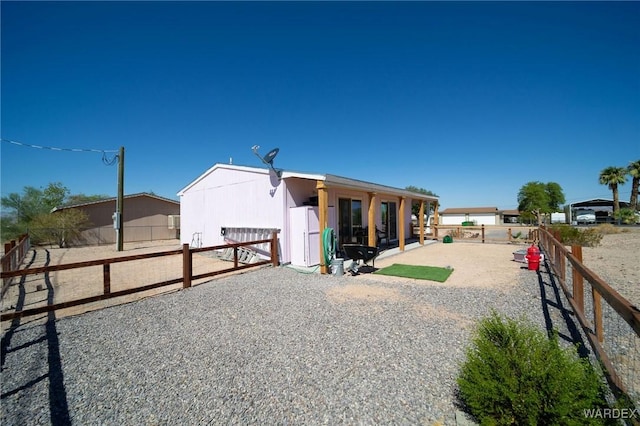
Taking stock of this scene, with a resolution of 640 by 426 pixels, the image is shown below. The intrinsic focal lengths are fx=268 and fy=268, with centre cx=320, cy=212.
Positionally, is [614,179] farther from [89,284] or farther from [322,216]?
[89,284]

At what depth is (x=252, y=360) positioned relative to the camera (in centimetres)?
295

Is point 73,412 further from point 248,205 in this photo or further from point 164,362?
point 248,205

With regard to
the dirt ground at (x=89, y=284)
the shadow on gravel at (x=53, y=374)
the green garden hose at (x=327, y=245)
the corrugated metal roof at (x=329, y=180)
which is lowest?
the shadow on gravel at (x=53, y=374)

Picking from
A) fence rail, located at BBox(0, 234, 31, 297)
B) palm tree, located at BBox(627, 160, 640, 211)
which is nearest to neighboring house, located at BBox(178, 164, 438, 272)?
fence rail, located at BBox(0, 234, 31, 297)

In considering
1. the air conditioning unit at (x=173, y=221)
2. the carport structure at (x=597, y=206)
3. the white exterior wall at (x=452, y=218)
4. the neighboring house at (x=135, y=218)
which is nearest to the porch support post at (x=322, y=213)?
the neighboring house at (x=135, y=218)

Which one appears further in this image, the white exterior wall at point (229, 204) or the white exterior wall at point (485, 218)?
the white exterior wall at point (485, 218)

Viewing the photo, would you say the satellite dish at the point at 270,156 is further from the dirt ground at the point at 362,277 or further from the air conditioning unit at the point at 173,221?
Answer: the air conditioning unit at the point at 173,221

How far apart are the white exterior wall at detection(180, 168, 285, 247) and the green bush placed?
659cm

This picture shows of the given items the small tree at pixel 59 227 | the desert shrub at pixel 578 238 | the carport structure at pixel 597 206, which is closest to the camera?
the desert shrub at pixel 578 238

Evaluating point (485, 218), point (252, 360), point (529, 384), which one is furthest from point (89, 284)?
point (485, 218)

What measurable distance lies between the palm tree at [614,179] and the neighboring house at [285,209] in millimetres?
39554

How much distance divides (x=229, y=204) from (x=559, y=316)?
9580 mm

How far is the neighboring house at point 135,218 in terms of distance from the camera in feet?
56.6

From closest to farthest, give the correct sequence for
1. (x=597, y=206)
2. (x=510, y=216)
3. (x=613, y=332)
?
(x=613, y=332), (x=597, y=206), (x=510, y=216)
